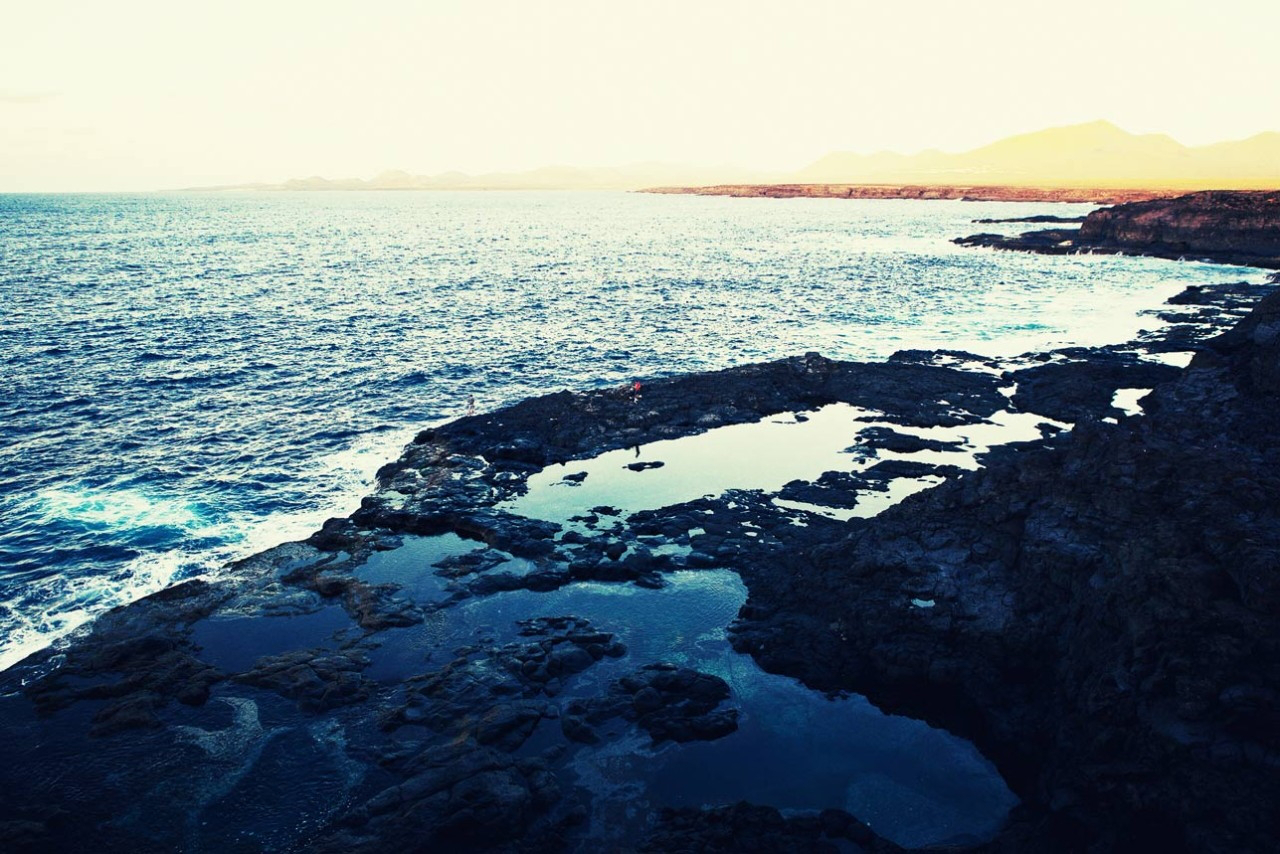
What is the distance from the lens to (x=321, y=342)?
6238 cm

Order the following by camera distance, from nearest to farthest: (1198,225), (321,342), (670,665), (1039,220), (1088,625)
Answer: (1088,625), (670,665), (321,342), (1198,225), (1039,220)

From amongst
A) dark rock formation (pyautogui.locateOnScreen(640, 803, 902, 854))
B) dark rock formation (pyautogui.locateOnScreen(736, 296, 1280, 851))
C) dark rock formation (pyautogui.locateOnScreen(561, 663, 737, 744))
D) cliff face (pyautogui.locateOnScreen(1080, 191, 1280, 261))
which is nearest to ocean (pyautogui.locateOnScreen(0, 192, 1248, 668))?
cliff face (pyautogui.locateOnScreen(1080, 191, 1280, 261))

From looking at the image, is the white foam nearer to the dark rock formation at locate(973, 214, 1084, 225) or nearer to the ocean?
the ocean

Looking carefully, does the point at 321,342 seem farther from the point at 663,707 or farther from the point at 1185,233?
the point at 1185,233

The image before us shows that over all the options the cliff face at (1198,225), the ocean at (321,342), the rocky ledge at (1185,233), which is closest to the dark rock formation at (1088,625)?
the ocean at (321,342)

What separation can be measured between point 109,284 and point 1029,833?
104 m

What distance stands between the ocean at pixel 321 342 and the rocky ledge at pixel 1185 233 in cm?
636

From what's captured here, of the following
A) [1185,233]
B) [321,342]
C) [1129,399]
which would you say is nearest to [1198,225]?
[1185,233]

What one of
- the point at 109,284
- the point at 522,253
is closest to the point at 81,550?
the point at 109,284

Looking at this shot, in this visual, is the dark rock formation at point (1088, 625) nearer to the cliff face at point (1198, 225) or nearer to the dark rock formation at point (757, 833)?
the dark rock formation at point (757, 833)

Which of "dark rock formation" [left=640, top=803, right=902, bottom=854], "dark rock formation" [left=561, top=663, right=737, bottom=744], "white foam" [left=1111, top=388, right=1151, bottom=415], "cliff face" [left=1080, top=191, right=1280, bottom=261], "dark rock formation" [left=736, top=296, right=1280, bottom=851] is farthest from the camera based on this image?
"cliff face" [left=1080, top=191, right=1280, bottom=261]

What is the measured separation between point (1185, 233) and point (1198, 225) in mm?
2027

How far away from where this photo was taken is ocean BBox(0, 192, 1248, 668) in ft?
102

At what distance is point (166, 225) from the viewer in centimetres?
19212
